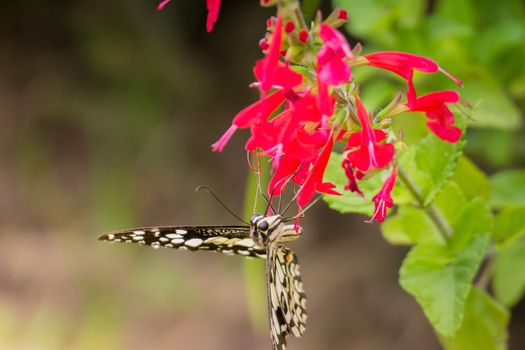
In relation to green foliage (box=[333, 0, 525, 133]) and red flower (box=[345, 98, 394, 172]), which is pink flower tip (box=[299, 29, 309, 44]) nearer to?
red flower (box=[345, 98, 394, 172])

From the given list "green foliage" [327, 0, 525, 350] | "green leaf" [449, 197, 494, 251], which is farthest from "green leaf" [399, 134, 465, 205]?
"green leaf" [449, 197, 494, 251]

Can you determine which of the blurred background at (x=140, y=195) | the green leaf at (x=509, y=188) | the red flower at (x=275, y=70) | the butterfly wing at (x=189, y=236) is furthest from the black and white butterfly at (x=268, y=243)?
the blurred background at (x=140, y=195)

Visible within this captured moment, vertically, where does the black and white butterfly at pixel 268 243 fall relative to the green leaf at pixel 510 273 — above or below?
above

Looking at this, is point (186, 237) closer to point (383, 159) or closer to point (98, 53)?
point (383, 159)

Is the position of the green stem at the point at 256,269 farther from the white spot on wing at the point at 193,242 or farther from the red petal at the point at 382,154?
the red petal at the point at 382,154

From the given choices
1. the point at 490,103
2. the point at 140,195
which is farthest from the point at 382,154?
the point at 140,195

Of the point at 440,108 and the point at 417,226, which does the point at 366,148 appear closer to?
the point at 440,108
